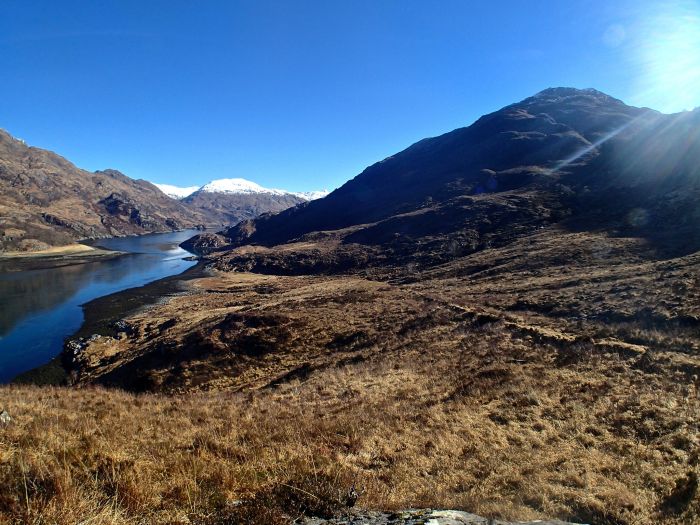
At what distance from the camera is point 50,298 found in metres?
62.3

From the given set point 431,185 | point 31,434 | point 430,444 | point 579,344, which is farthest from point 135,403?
point 431,185

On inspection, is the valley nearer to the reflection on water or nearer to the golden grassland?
the golden grassland

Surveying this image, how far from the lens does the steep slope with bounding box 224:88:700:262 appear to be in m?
65.1

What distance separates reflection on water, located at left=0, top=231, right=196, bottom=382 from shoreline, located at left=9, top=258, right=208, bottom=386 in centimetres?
131

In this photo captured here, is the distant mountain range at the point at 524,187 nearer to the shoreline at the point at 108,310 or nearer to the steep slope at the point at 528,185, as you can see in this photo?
the steep slope at the point at 528,185

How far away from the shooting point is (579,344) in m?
16.8

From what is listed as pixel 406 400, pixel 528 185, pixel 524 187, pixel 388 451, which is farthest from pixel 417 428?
pixel 528 185

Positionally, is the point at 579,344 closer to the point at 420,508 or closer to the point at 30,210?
the point at 420,508

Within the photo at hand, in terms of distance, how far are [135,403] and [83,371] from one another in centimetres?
2577

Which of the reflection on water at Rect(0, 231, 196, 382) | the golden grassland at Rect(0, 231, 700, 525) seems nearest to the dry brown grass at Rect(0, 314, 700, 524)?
the golden grassland at Rect(0, 231, 700, 525)

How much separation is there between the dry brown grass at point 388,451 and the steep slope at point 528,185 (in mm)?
41197

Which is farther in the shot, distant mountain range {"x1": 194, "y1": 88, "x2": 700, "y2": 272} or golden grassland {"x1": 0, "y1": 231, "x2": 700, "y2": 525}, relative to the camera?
distant mountain range {"x1": 194, "y1": 88, "x2": 700, "y2": 272}

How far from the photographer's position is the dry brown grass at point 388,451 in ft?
15.2

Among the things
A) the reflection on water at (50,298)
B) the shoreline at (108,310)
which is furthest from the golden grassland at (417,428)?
the reflection on water at (50,298)
